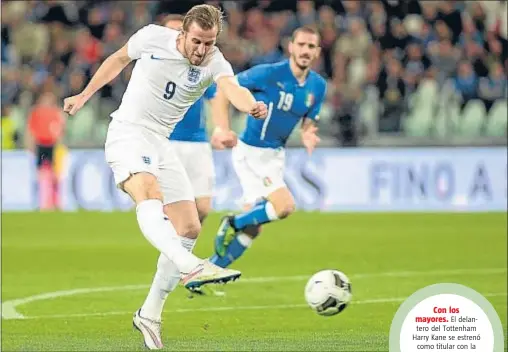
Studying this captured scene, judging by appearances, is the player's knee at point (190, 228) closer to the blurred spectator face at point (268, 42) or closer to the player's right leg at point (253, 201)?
the player's right leg at point (253, 201)

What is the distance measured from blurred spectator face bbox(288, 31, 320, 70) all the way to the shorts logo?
3.34 m

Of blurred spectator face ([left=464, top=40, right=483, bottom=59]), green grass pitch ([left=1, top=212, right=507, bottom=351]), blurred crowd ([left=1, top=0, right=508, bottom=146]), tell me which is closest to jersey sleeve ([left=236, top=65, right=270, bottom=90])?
green grass pitch ([left=1, top=212, right=507, bottom=351])

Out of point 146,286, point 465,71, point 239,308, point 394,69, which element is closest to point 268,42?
point 394,69

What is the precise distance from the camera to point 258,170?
11180 millimetres

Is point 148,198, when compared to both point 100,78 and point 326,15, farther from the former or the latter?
point 326,15

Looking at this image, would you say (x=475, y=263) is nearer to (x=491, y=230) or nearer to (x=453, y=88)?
(x=491, y=230)

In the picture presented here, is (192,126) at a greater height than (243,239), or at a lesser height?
greater

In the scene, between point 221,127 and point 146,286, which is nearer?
point 221,127

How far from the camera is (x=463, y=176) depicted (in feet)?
65.1

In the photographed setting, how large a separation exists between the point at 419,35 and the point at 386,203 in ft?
11.9

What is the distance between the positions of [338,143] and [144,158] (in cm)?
1283

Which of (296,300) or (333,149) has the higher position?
(333,149)

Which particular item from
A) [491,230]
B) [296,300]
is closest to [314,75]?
[296,300]

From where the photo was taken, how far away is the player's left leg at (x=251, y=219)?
10.7 m
